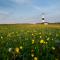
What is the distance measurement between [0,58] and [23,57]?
0.65m

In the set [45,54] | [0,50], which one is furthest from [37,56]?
[0,50]

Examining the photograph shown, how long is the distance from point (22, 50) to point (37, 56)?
627 millimetres

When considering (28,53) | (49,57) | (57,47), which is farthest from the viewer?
(57,47)

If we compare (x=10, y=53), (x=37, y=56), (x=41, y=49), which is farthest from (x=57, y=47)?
(x=10, y=53)

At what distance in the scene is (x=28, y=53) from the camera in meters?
6.34

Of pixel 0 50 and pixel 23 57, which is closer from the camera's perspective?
pixel 23 57

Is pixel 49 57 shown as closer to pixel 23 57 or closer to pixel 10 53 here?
pixel 23 57

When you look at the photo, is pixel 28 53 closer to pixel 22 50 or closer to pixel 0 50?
pixel 22 50

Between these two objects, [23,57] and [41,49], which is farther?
[41,49]

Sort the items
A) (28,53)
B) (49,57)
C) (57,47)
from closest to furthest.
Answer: (49,57) → (28,53) → (57,47)

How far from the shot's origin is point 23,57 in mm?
5949

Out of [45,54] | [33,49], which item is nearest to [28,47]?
[33,49]

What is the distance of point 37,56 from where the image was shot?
6.12m

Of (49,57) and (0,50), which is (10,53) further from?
(49,57)
